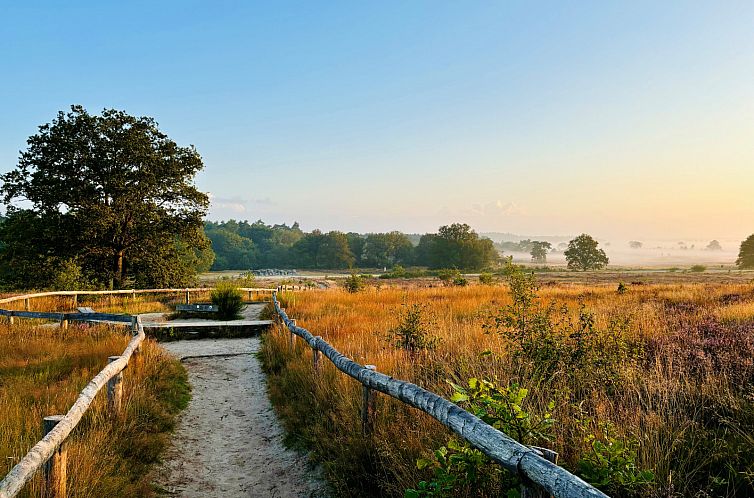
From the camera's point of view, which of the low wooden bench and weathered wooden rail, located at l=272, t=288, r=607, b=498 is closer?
weathered wooden rail, located at l=272, t=288, r=607, b=498

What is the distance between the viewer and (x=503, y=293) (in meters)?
19.0

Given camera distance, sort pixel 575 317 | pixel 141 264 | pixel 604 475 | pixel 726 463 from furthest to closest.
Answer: pixel 141 264, pixel 575 317, pixel 726 463, pixel 604 475

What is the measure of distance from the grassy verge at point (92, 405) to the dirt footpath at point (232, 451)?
0.84ft

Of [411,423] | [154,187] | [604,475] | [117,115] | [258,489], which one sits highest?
[117,115]

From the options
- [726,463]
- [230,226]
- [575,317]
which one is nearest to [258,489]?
[726,463]

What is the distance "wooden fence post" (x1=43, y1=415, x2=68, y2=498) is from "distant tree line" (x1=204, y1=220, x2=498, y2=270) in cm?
9068

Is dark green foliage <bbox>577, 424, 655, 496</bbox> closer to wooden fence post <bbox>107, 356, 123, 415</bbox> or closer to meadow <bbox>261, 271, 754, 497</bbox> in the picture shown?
meadow <bbox>261, 271, 754, 497</bbox>

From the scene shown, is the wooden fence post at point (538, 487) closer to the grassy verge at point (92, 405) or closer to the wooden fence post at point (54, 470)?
the wooden fence post at point (54, 470)

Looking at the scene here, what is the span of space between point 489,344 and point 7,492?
20.5ft

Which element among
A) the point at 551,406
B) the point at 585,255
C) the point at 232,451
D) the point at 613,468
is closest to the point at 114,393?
the point at 232,451

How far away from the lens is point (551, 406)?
2871 millimetres

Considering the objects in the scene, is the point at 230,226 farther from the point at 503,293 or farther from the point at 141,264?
the point at 503,293

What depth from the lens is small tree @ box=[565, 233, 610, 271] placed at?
3615 inches

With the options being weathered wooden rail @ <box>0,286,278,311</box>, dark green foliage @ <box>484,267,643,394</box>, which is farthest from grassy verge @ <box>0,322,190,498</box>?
weathered wooden rail @ <box>0,286,278,311</box>
